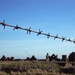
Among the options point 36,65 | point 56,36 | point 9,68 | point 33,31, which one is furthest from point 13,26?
point 36,65

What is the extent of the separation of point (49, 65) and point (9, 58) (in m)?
20.0

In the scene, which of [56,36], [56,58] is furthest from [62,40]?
[56,58]

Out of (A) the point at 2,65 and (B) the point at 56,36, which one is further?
(A) the point at 2,65

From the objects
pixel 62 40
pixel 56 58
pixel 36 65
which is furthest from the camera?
pixel 56 58

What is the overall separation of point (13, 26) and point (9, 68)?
1138 inches

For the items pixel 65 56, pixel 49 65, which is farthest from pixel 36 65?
pixel 65 56

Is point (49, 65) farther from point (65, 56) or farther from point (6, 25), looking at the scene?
point (6, 25)

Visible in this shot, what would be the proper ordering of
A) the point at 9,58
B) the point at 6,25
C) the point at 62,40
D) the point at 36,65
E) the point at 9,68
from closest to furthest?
the point at 6,25 → the point at 62,40 → the point at 9,68 → the point at 36,65 → the point at 9,58

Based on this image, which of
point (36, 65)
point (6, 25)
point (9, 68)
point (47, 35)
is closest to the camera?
point (6, 25)

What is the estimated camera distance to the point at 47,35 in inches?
559

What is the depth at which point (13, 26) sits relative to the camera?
11.7 m

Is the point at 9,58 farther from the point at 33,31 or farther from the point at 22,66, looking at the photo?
the point at 33,31

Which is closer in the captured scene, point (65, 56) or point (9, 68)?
point (9, 68)

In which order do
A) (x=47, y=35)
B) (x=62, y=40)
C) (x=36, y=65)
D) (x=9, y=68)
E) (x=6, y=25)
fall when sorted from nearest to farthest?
(x=6, y=25) → (x=47, y=35) → (x=62, y=40) → (x=9, y=68) → (x=36, y=65)
